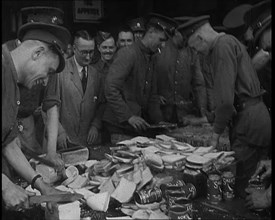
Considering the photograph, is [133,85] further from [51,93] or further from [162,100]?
[51,93]

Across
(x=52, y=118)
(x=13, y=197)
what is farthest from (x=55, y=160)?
(x=13, y=197)

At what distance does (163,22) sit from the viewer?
2205mm

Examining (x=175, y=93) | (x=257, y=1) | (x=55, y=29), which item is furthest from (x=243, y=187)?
(x=55, y=29)

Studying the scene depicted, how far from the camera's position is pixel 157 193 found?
7.22 ft

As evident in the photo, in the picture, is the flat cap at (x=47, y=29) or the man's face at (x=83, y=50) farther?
the man's face at (x=83, y=50)

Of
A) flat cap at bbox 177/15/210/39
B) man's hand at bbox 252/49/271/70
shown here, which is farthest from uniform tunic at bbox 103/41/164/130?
man's hand at bbox 252/49/271/70

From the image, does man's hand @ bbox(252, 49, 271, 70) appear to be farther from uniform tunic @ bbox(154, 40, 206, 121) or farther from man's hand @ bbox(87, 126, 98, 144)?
man's hand @ bbox(87, 126, 98, 144)

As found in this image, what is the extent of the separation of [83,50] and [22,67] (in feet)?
1.20

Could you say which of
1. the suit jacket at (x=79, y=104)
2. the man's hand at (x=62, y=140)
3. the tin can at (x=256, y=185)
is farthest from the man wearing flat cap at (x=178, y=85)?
the man's hand at (x=62, y=140)

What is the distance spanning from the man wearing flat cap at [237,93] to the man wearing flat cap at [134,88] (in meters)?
0.20

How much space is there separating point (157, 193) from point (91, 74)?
704 millimetres

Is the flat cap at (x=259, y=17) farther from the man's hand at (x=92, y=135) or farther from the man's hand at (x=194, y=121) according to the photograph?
the man's hand at (x=92, y=135)

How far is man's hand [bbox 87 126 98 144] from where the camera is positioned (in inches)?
92.8

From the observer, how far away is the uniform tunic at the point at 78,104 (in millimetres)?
2277
